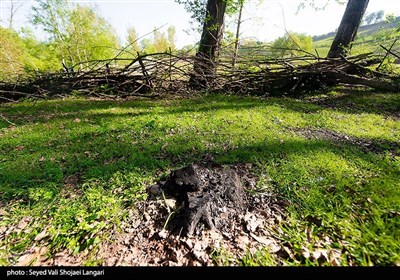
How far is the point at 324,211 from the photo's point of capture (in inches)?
77.2

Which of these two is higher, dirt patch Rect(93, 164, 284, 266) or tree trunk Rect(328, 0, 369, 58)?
tree trunk Rect(328, 0, 369, 58)

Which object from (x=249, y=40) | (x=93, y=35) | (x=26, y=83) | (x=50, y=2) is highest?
(x=50, y=2)

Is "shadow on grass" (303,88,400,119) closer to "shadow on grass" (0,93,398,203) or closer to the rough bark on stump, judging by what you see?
"shadow on grass" (0,93,398,203)

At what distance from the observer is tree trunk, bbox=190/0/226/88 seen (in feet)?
20.9

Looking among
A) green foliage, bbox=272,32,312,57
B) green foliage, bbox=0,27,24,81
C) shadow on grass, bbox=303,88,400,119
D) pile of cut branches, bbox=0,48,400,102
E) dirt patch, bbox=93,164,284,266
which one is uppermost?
green foliage, bbox=0,27,24,81

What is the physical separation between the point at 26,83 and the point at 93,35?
1916cm

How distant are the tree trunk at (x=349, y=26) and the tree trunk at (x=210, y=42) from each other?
4.43 metres

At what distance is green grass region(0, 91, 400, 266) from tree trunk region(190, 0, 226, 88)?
1913mm

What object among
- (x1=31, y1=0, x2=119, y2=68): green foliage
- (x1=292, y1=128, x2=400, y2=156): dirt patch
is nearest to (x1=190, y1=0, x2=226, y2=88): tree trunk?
(x1=292, y1=128, x2=400, y2=156): dirt patch

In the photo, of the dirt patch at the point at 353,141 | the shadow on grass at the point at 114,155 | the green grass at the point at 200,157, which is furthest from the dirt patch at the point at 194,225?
the dirt patch at the point at 353,141

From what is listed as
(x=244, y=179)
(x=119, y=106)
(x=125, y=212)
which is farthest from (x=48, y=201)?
(x=119, y=106)

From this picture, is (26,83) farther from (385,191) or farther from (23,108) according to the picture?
(385,191)

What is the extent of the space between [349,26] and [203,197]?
8.78m
